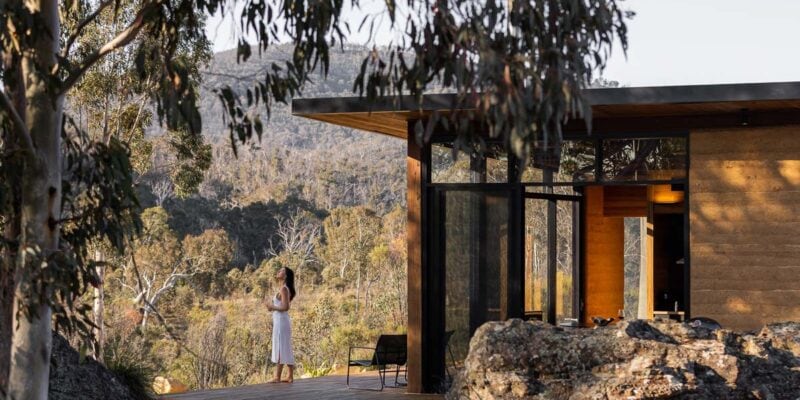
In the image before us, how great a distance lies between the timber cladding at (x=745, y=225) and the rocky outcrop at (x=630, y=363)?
195cm

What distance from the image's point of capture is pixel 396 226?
37.1 meters

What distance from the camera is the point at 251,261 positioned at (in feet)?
129

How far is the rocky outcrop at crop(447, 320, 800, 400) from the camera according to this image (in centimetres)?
781

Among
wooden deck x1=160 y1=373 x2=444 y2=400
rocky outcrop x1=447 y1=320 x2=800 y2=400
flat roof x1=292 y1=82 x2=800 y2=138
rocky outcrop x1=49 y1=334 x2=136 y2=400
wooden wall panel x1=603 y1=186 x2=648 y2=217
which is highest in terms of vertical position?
flat roof x1=292 y1=82 x2=800 y2=138

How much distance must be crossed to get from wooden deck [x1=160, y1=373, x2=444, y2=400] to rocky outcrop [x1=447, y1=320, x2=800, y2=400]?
296 centimetres

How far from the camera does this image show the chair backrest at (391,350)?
12016 millimetres

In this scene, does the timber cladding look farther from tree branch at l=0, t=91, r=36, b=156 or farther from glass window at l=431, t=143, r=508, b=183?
tree branch at l=0, t=91, r=36, b=156

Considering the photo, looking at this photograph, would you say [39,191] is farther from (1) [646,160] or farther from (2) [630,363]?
(1) [646,160]

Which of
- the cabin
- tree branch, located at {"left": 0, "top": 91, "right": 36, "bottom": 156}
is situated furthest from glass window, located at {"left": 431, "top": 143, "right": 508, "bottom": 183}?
tree branch, located at {"left": 0, "top": 91, "right": 36, "bottom": 156}

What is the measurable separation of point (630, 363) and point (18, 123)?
163 inches

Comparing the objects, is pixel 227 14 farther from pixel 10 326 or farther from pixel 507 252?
pixel 507 252

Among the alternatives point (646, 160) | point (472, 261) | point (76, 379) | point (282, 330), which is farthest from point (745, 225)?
point (76, 379)

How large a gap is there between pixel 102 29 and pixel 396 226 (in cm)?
2072

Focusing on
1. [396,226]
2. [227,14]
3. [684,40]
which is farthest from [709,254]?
[684,40]
